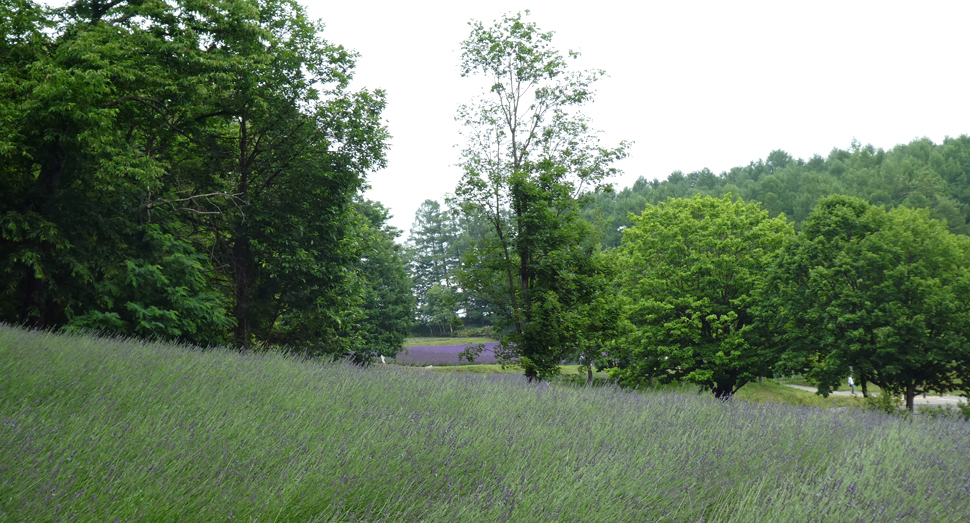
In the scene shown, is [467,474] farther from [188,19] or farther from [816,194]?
[816,194]

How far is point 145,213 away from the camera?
43.8 ft

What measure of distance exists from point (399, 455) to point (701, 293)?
70.2 ft

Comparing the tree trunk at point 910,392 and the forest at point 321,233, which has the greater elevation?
the forest at point 321,233

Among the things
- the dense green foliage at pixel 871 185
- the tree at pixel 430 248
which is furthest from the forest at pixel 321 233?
the tree at pixel 430 248

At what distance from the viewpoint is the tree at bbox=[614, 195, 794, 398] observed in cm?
2228

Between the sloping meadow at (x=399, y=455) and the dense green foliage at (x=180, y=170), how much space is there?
18.4 feet

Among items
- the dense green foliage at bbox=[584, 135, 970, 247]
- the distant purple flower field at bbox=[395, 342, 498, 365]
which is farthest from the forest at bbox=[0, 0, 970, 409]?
the dense green foliage at bbox=[584, 135, 970, 247]

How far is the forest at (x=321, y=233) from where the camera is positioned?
11875 millimetres

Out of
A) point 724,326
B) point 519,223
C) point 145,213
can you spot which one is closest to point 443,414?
point 519,223

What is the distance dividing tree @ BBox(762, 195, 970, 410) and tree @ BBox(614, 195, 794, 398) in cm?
153


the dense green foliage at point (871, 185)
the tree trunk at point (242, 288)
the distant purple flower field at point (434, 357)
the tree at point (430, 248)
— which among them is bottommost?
the distant purple flower field at point (434, 357)

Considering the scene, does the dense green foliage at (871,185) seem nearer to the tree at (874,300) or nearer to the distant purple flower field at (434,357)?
the distant purple flower field at (434,357)

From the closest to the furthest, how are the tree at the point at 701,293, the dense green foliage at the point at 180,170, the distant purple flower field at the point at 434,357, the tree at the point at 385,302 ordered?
the dense green foliage at the point at 180,170 → the tree at the point at 701,293 → the tree at the point at 385,302 → the distant purple flower field at the point at 434,357

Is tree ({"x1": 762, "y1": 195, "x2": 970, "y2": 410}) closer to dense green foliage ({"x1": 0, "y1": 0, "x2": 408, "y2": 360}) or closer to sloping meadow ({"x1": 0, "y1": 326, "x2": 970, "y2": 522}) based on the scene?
sloping meadow ({"x1": 0, "y1": 326, "x2": 970, "y2": 522})
